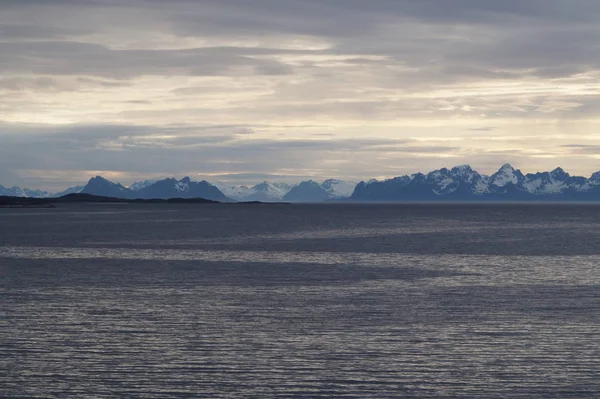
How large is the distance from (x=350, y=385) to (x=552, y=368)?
22.4ft

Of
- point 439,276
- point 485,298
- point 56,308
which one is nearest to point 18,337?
point 56,308

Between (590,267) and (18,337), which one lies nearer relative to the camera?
(18,337)

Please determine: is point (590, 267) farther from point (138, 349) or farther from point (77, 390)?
point (77, 390)

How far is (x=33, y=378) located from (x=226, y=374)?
19.0ft

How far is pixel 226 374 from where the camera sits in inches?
946

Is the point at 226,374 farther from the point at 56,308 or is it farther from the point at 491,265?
the point at 491,265

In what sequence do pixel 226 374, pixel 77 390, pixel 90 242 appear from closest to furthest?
pixel 77 390
pixel 226 374
pixel 90 242

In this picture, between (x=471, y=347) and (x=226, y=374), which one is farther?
(x=471, y=347)

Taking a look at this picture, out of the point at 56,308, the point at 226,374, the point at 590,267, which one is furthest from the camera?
the point at 590,267

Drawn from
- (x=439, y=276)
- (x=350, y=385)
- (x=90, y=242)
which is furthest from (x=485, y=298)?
(x=90, y=242)

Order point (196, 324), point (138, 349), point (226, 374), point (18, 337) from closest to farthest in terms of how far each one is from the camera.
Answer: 1. point (226, 374)
2. point (138, 349)
3. point (18, 337)
4. point (196, 324)

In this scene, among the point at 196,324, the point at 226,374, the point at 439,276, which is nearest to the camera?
the point at 226,374

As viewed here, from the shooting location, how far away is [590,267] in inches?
2415

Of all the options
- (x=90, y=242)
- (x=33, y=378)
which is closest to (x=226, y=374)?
(x=33, y=378)
